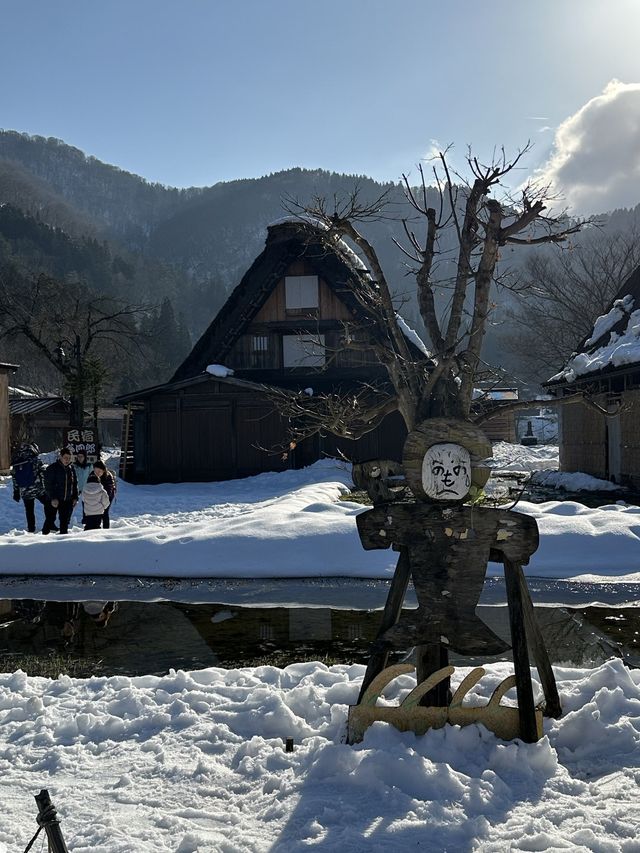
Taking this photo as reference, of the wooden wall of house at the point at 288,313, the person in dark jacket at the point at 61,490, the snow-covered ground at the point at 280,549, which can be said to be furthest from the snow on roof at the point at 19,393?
the snow-covered ground at the point at 280,549

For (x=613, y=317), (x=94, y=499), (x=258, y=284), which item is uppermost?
(x=258, y=284)

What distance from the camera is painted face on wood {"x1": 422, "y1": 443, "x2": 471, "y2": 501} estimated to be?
13.1 feet

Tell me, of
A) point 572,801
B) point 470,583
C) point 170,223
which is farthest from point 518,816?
point 170,223

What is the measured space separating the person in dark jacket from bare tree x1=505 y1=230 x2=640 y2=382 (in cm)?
2374

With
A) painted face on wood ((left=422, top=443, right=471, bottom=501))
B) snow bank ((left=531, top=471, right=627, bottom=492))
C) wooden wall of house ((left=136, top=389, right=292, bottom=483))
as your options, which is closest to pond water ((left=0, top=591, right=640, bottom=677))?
painted face on wood ((left=422, top=443, right=471, bottom=501))

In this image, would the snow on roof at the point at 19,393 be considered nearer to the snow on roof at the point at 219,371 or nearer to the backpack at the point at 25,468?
the snow on roof at the point at 219,371

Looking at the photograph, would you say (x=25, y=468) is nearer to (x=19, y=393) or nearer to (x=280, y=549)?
(x=280, y=549)

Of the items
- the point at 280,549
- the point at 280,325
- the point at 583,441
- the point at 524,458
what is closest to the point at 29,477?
the point at 280,549

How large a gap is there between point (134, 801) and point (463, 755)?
1.73m

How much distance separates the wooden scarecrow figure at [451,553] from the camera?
3.90 m

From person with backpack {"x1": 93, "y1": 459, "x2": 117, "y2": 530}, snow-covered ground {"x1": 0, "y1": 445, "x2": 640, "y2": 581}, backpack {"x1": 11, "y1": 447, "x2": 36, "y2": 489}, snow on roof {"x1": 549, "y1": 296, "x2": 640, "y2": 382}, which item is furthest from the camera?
snow on roof {"x1": 549, "y1": 296, "x2": 640, "y2": 382}

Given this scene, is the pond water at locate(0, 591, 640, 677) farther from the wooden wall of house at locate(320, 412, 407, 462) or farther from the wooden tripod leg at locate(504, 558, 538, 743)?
the wooden wall of house at locate(320, 412, 407, 462)

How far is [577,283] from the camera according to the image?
111 feet

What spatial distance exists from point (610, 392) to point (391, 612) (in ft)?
48.1
